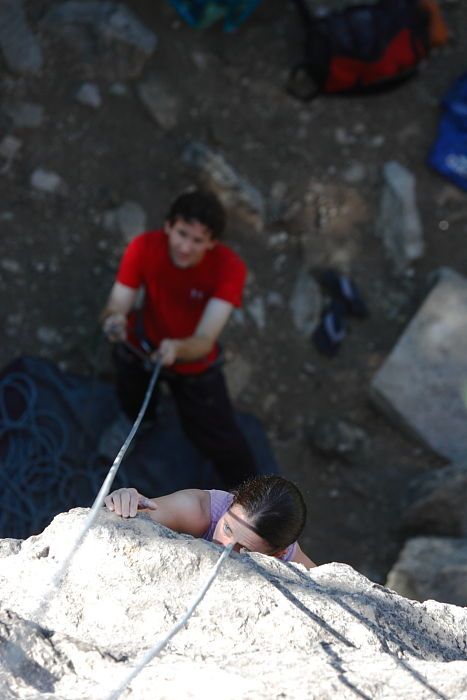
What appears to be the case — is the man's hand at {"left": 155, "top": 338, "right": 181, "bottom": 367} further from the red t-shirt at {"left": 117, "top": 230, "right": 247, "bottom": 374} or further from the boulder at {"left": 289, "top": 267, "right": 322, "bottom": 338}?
the boulder at {"left": 289, "top": 267, "right": 322, "bottom": 338}

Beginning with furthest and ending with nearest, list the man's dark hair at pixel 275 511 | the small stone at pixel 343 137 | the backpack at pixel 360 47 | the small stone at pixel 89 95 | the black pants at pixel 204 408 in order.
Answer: the small stone at pixel 343 137 → the backpack at pixel 360 47 → the small stone at pixel 89 95 → the black pants at pixel 204 408 → the man's dark hair at pixel 275 511

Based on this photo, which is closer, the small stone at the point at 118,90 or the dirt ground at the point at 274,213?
the dirt ground at the point at 274,213

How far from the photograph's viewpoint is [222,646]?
184 cm

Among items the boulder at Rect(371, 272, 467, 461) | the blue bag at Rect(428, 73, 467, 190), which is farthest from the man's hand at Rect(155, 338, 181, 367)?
the blue bag at Rect(428, 73, 467, 190)

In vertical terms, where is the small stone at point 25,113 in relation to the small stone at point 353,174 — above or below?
above

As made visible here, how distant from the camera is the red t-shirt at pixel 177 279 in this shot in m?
3.73

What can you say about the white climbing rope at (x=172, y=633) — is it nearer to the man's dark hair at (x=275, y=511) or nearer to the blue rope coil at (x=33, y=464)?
the man's dark hair at (x=275, y=511)

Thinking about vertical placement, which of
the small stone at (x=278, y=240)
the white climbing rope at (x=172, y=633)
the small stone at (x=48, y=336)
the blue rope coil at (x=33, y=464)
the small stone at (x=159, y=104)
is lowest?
the blue rope coil at (x=33, y=464)

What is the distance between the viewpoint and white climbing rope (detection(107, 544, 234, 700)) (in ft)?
5.44

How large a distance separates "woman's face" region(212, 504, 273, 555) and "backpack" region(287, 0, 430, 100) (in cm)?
380

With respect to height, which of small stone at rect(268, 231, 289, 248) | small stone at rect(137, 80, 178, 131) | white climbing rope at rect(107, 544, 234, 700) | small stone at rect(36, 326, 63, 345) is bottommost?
small stone at rect(36, 326, 63, 345)

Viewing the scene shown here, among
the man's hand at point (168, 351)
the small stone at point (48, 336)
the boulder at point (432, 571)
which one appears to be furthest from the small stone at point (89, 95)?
the boulder at point (432, 571)

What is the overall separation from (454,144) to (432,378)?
1518mm

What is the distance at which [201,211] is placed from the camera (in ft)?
11.5
